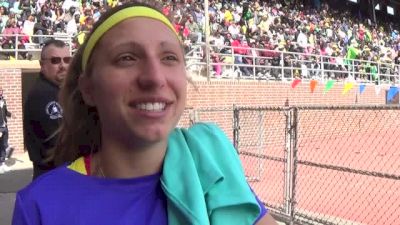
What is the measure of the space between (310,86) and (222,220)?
17956 mm

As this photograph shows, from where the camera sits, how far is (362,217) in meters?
7.08

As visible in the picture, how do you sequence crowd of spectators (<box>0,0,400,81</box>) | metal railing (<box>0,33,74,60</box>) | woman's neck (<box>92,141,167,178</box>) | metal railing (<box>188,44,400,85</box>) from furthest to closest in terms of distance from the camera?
metal railing (<box>188,44,400,85</box>)
crowd of spectators (<box>0,0,400,81</box>)
metal railing (<box>0,33,74,60</box>)
woman's neck (<box>92,141,167,178</box>)

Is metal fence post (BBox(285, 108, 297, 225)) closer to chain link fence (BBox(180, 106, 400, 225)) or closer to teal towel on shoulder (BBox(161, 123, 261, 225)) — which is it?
chain link fence (BBox(180, 106, 400, 225))

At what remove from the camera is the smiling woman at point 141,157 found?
131 cm

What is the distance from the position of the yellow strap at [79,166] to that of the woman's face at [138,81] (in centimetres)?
11

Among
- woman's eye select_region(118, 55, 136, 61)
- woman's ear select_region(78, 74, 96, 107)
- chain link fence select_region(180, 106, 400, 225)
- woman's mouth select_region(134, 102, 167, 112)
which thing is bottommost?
chain link fence select_region(180, 106, 400, 225)

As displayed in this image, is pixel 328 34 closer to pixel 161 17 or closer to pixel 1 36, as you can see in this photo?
pixel 1 36

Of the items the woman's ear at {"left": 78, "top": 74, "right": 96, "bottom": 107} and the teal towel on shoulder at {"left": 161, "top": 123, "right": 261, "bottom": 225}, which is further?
the woman's ear at {"left": 78, "top": 74, "right": 96, "bottom": 107}

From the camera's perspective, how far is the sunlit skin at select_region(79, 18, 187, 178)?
1332 millimetres

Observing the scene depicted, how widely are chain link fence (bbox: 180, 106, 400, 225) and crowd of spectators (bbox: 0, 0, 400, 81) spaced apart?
246 centimetres

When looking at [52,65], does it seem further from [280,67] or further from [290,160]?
[280,67]

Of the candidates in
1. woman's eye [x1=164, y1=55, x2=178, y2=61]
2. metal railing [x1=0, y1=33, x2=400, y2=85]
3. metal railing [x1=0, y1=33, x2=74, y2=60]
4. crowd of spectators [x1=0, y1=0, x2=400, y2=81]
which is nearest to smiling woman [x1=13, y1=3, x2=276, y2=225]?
woman's eye [x1=164, y1=55, x2=178, y2=61]

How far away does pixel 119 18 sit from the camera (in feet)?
4.63

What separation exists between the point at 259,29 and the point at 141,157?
71.8 ft
